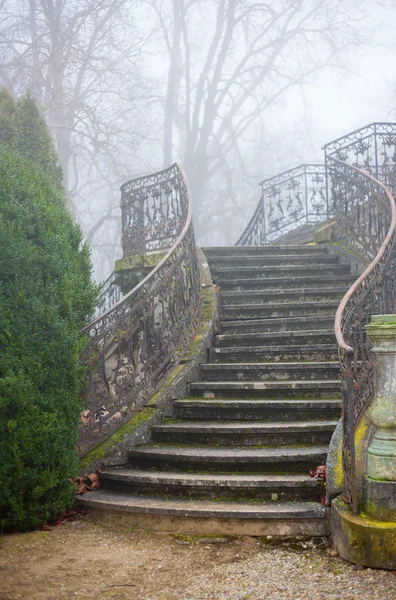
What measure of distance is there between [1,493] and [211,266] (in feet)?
17.4

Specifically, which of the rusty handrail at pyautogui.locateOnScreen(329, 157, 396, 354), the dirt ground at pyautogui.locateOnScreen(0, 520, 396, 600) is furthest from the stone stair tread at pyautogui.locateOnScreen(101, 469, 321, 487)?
the rusty handrail at pyautogui.locateOnScreen(329, 157, 396, 354)

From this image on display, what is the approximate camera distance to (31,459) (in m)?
4.69

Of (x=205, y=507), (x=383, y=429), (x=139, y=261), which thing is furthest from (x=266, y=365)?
(x=139, y=261)

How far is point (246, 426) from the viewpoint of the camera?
5.72 m

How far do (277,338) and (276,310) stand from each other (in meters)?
0.89

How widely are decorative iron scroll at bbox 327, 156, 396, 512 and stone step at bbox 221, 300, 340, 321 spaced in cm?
61

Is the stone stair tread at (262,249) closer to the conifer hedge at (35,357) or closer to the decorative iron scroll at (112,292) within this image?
the decorative iron scroll at (112,292)

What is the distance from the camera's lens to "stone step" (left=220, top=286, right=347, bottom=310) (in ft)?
27.3

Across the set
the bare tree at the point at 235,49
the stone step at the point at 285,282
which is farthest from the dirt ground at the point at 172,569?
the bare tree at the point at 235,49

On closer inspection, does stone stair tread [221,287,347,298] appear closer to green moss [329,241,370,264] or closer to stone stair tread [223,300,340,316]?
stone stair tread [223,300,340,316]

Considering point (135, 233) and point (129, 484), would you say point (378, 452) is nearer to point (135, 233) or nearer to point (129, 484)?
point (129, 484)

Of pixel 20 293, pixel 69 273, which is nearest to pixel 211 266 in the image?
pixel 69 273

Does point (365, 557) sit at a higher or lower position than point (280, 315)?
lower

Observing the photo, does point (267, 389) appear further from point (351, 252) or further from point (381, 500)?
point (351, 252)
